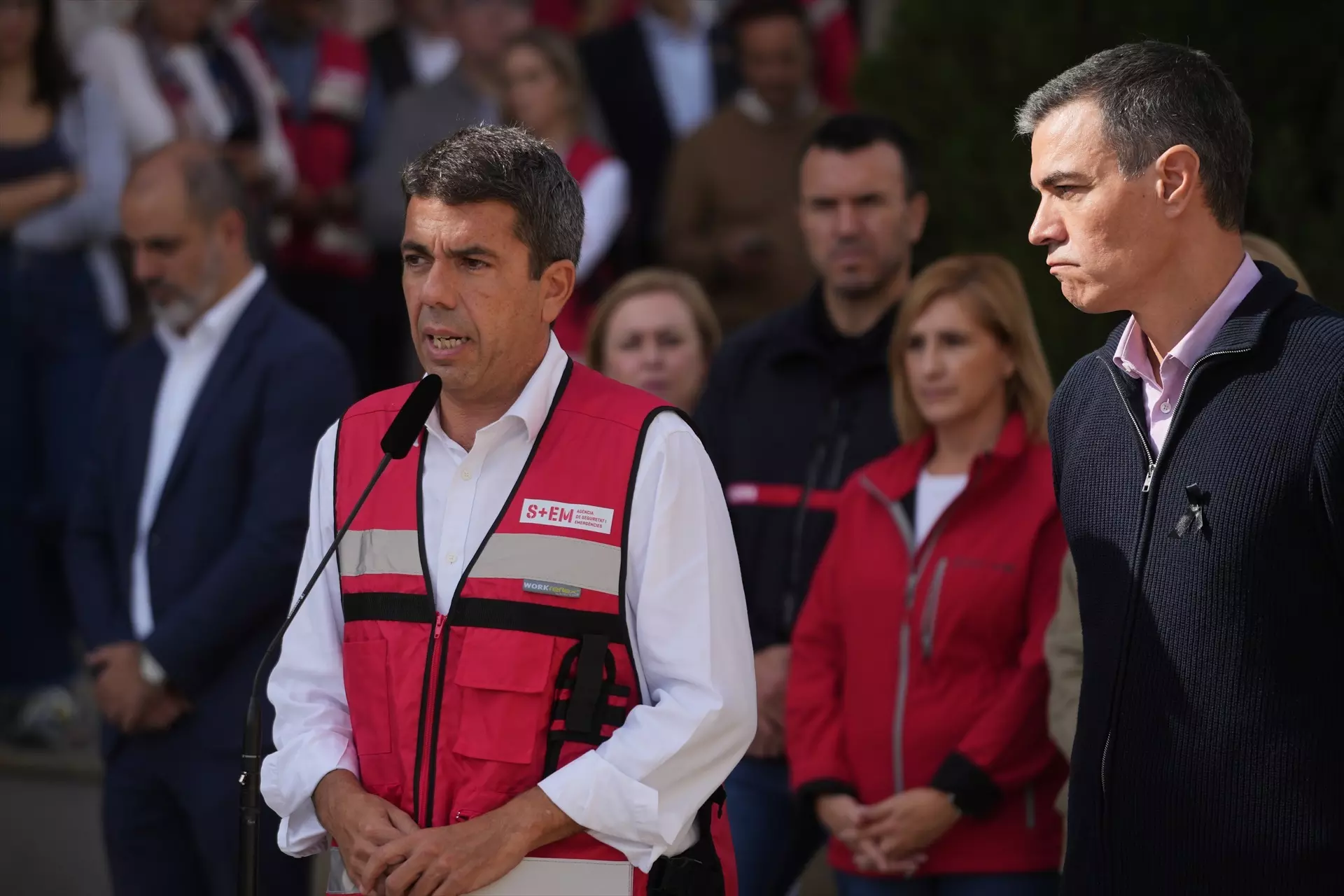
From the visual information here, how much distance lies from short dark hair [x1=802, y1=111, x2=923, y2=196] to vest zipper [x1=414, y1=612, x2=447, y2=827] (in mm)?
2258

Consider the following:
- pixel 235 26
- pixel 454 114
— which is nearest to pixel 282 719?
pixel 454 114

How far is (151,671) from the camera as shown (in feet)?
13.1

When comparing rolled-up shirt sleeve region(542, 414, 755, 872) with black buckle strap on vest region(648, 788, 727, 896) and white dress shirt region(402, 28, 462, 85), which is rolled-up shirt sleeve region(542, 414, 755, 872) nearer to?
black buckle strap on vest region(648, 788, 727, 896)

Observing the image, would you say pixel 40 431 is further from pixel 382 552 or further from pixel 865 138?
pixel 382 552

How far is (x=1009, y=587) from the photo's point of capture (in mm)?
3682

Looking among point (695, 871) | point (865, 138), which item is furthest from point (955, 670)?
point (865, 138)

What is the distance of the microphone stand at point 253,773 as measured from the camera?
2635 millimetres

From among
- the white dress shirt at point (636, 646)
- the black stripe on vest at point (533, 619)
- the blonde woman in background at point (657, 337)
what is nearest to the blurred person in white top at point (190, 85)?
the blonde woman in background at point (657, 337)

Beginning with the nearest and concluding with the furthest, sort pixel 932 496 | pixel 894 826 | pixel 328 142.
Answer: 1. pixel 894 826
2. pixel 932 496
3. pixel 328 142

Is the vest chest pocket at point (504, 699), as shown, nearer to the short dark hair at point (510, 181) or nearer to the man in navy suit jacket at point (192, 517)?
the short dark hair at point (510, 181)

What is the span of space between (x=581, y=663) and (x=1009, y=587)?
51.9 inches

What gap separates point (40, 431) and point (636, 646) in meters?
3.95

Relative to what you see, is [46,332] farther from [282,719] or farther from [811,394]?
[282,719]

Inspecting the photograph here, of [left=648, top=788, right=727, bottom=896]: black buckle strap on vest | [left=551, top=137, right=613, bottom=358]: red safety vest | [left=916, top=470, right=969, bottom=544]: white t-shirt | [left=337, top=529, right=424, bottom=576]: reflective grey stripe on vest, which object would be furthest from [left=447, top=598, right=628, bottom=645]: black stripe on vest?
[left=551, top=137, right=613, bottom=358]: red safety vest
